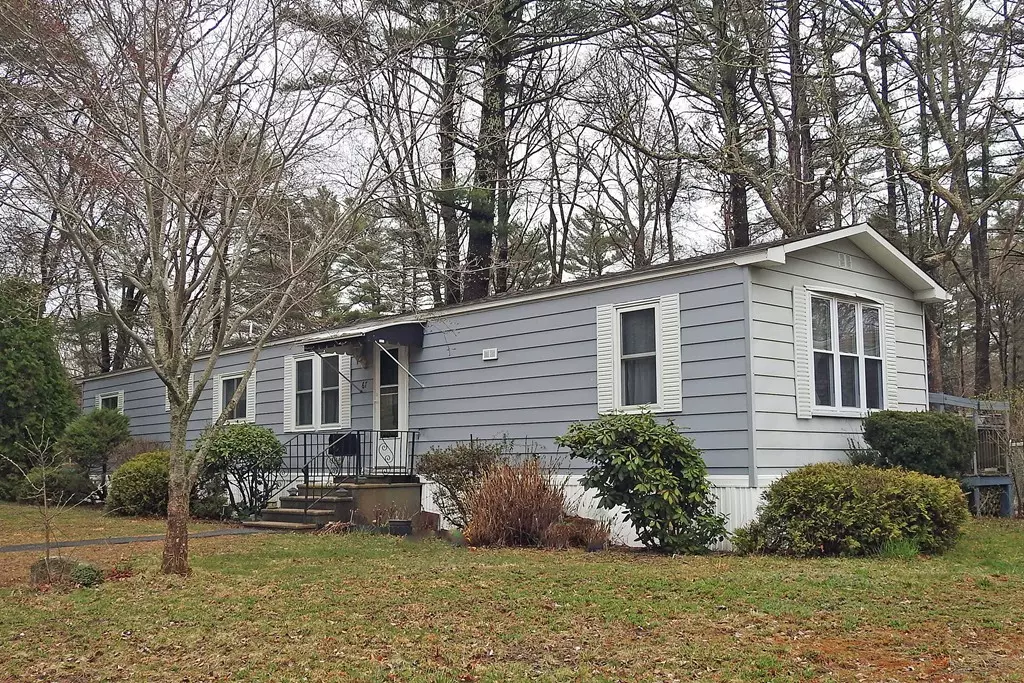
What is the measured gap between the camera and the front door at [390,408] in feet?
48.2

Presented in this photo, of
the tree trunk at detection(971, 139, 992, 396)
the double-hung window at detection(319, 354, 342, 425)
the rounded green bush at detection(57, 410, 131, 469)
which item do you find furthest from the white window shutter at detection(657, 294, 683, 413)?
the tree trunk at detection(971, 139, 992, 396)

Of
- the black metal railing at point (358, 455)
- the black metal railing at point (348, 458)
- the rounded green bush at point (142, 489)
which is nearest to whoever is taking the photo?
the black metal railing at point (348, 458)

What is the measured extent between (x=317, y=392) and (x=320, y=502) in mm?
3305

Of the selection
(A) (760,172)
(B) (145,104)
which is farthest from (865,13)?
(B) (145,104)

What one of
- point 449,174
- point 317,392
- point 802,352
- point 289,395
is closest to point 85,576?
point 802,352

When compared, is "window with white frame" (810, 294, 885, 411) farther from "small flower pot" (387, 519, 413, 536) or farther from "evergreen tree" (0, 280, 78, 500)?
"evergreen tree" (0, 280, 78, 500)

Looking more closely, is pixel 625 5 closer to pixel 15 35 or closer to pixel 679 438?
pixel 679 438

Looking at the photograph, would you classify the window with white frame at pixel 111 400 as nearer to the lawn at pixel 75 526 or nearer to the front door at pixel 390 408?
the lawn at pixel 75 526

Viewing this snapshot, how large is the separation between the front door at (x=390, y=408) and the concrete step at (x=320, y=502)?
4.08 feet

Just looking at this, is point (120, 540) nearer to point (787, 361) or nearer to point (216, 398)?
point (216, 398)

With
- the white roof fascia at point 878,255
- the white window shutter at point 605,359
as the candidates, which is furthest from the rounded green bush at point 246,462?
the white roof fascia at point 878,255

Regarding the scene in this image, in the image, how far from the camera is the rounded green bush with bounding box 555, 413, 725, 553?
32.3 feet

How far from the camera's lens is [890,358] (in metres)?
12.6

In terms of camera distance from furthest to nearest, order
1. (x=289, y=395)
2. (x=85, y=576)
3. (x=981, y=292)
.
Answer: (x=981, y=292) < (x=289, y=395) < (x=85, y=576)
